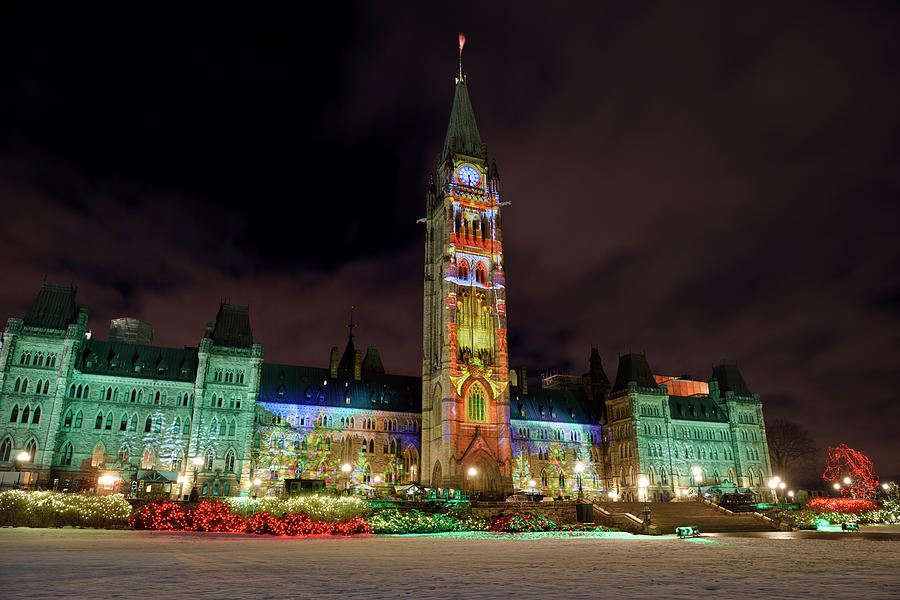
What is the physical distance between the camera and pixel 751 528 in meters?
47.7

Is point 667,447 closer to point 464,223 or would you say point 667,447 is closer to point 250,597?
point 464,223

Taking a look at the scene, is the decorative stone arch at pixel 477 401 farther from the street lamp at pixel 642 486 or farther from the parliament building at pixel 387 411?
the street lamp at pixel 642 486

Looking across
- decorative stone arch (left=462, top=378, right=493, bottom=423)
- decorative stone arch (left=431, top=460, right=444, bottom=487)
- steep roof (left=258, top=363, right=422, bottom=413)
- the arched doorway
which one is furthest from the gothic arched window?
steep roof (left=258, top=363, right=422, bottom=413)

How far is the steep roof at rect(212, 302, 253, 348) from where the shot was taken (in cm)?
7600

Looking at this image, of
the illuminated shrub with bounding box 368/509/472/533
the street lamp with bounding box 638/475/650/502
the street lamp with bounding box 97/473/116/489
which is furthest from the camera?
the street lamp with bounding box 638/475/650/502

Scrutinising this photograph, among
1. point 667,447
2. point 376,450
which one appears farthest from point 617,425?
point 376,450

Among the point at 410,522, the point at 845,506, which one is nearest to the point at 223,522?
the point at 410,522

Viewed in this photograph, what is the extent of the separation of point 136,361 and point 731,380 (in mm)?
89093

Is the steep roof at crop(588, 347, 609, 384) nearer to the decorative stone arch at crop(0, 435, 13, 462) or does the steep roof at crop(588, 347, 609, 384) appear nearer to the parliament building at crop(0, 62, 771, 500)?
the parliament building at crop(0, 62, 771, 500)

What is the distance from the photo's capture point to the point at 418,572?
50.3ft

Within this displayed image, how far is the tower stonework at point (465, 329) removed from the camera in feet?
248

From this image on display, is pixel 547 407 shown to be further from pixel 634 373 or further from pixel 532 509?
pixel 532 509

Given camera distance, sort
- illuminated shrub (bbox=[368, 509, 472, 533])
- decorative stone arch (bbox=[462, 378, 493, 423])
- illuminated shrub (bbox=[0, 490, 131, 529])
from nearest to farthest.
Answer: illuminated shrub (bbox=[0, 490, 131, 529]), illuminated shrub (bbox=[368, 509, 472, 533]), decorative stone arch (bbox=[462, 378, 493, 423])

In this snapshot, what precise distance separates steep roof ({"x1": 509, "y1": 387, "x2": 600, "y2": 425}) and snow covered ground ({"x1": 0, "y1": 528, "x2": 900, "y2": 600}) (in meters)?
68.9
